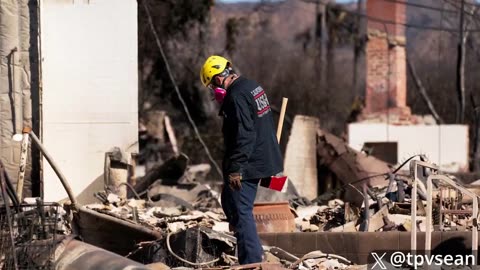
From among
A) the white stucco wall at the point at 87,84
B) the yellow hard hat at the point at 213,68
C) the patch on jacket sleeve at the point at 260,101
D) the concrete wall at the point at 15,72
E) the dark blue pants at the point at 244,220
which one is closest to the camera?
the dark blue pants at the point at 244,220

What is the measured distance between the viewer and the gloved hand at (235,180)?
24.7ft

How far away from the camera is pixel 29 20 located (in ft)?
33.6

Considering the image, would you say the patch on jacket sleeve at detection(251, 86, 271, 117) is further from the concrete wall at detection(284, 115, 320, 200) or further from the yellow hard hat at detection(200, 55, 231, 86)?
the concrete wall at detection(284, 115, 320, 200)

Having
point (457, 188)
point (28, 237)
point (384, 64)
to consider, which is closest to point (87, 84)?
point (28, 237)

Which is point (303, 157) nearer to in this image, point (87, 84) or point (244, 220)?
point (87, 84)

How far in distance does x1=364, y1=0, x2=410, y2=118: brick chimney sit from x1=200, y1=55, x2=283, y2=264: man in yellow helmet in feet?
46.4

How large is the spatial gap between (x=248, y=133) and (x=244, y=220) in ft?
2.35

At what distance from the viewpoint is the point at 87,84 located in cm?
1062

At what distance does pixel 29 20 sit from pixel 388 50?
13172 millimetres

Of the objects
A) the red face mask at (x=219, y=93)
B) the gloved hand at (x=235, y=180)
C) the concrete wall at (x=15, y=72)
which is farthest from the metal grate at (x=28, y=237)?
the concrete wall at (x=15, y=72)

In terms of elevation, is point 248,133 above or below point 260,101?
below

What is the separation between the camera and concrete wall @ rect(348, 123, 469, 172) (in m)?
19.5

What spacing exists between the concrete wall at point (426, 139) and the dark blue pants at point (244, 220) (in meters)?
11.7

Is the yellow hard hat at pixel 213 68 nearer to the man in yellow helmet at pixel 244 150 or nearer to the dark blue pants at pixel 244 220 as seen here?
the man in yellow helmet at pixel 244 150
